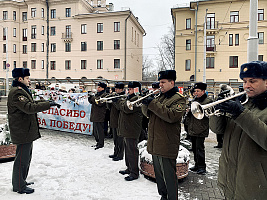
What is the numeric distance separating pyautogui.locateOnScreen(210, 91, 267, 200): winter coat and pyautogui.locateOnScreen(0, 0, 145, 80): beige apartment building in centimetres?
3163

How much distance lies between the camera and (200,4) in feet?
97.0

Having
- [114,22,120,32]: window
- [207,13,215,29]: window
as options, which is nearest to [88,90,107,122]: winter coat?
[207,13,215,29]: window

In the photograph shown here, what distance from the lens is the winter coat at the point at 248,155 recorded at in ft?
5.87

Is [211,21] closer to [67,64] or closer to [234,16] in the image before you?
[234,16]

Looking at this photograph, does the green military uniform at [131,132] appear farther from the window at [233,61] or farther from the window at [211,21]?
the window at [211,21]

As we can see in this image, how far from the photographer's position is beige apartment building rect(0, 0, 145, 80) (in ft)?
111

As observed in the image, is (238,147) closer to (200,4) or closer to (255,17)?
(255,17)

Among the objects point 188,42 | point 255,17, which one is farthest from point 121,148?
point 188,42

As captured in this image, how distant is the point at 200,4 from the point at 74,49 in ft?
65.7

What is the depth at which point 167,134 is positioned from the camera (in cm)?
329

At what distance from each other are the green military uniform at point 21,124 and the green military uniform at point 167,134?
6.63 ft

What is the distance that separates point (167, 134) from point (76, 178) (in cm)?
237

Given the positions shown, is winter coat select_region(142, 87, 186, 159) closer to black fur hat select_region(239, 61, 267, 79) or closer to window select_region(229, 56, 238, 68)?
black fur hat select_region(239, 61, 267, 79)

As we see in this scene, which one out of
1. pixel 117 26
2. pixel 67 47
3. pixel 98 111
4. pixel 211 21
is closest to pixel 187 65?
pixel 211 21
